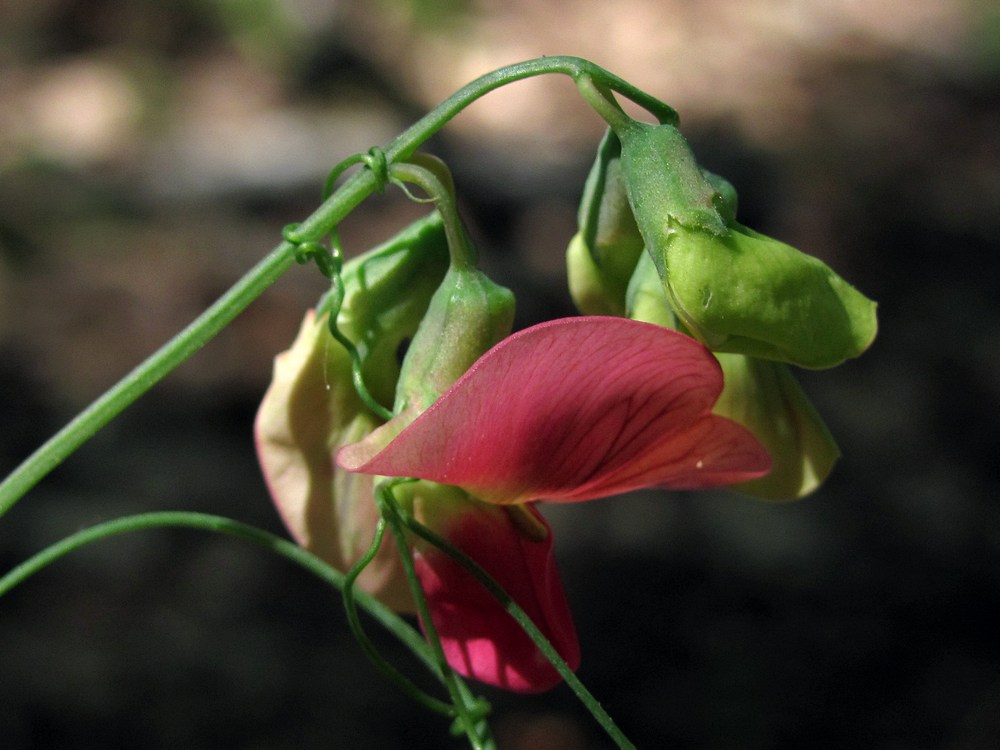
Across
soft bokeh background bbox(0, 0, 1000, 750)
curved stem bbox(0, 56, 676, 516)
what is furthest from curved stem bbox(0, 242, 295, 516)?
soft bokeh background bbox(0, 0, 1000, 750)

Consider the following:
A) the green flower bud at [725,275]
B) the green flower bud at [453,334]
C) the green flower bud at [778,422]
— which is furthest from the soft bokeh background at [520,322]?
the green flower bud at [725,275]

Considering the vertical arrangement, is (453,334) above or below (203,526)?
above

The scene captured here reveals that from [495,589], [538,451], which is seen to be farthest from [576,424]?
[495,589]

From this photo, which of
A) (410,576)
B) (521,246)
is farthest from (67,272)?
→ (410,576)

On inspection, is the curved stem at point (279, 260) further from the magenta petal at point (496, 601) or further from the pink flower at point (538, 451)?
the magenta petal at point (496, 601)

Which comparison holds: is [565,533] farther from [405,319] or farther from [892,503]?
[405,319]

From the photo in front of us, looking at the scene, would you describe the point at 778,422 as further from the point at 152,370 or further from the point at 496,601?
the point at 152,370

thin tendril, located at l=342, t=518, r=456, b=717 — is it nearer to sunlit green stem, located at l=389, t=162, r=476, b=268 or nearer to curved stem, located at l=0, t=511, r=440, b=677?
curved stem, located at l=0, t=511, r=440, b=677
